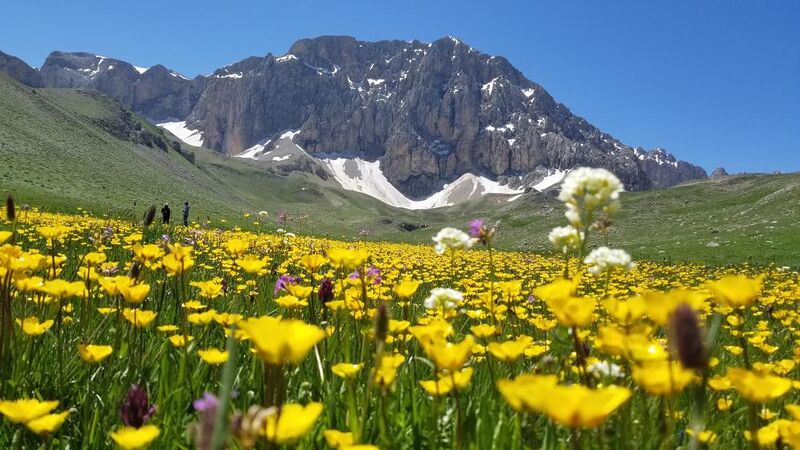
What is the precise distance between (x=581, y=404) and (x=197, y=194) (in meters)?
81.4

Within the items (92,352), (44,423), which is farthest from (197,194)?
(44,423)

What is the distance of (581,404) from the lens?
1.05 metres

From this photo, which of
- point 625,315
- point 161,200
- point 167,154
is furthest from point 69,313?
point 167,154

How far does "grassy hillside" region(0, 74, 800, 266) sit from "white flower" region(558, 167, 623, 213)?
359 inches

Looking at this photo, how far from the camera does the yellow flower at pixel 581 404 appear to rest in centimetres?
103

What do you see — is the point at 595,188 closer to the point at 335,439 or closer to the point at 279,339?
the point at 335,439

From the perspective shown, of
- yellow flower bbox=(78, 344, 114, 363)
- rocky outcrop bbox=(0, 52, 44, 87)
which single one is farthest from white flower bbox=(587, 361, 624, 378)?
rocky outcrop bbox=(0, 52, 44, 87)

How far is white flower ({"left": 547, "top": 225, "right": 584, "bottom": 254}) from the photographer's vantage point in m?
2.43

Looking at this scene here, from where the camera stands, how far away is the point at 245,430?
89 cm

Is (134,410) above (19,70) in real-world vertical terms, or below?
below

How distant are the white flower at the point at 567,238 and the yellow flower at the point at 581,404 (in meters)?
1.37

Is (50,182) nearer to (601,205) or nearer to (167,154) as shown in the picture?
(601,205)

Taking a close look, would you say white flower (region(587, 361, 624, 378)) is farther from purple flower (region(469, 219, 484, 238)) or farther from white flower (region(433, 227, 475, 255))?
white flower (region(433, 227, 475, 255))

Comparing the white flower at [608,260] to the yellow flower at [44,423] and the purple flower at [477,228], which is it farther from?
the yellow flower at [44,423]
